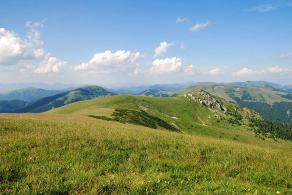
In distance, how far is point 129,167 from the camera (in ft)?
42.6

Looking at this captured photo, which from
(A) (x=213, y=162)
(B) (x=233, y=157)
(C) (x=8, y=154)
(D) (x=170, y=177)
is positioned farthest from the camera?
(B) (x=233, y=157)

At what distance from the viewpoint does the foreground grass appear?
1059cm

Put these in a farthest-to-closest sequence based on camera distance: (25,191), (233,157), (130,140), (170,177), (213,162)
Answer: (130,140)
(233,157)
(213,162)
(170,177)
(25,191)

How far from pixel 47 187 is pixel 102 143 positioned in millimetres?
6467

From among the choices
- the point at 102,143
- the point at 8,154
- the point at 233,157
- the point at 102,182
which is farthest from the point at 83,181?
the point at 233,157

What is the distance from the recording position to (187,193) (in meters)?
10.3

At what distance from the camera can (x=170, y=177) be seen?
11.9m

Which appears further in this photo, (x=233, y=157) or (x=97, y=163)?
(x=233, y=157)

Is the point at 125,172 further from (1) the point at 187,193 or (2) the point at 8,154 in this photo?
(2) the point at 8,154

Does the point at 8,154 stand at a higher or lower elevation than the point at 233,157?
higher

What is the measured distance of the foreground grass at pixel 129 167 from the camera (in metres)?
10.6

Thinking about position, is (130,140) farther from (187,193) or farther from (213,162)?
(187,193)

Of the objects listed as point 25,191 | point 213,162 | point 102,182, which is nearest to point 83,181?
point 102,182

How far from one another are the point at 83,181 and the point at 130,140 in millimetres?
7686
